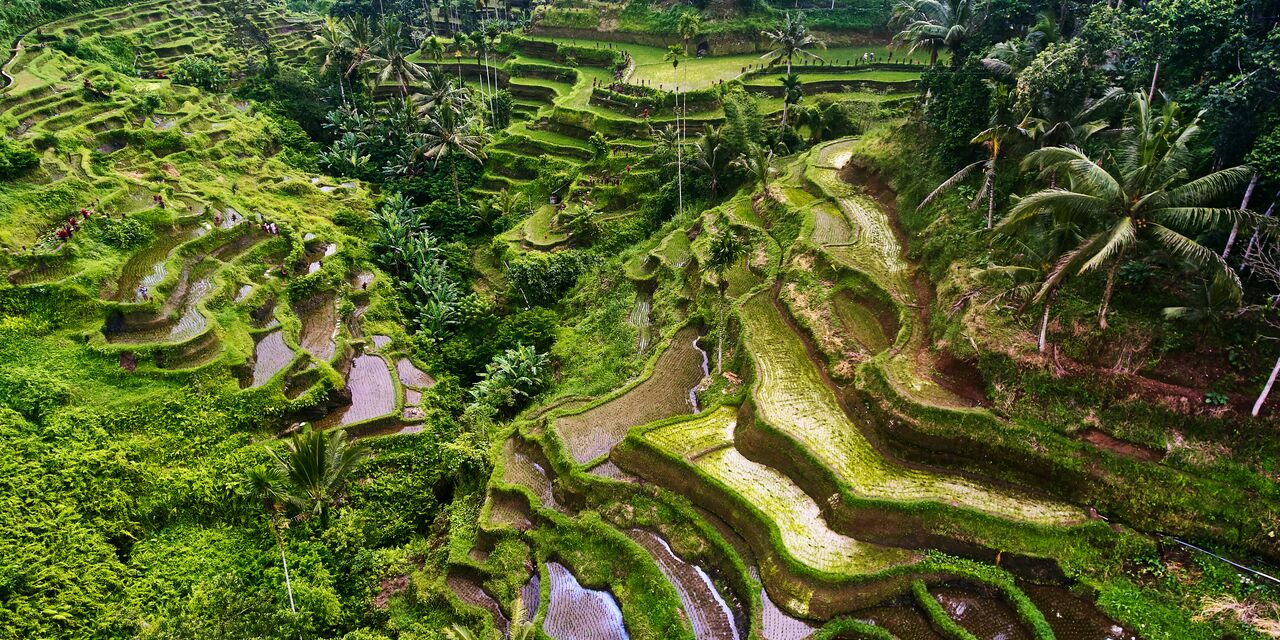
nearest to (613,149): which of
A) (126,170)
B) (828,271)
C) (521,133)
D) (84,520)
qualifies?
(521,133)

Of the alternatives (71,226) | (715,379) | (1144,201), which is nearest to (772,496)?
(715,379)

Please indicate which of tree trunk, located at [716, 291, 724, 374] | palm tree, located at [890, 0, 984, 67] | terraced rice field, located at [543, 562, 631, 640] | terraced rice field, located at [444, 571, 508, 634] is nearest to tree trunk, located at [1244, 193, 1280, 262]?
tree trunk, located at [716, 291, 724, 374]

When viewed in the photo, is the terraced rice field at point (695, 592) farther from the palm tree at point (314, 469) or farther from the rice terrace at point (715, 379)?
the palm tree at point (314, 469)

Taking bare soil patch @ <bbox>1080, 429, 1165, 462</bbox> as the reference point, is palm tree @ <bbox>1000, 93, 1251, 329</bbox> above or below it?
above

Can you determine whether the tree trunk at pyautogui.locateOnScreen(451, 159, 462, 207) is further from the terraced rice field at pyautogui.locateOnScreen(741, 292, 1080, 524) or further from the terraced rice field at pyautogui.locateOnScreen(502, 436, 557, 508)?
the terraced rice field at pyautogui.locateOnScreen(741, 292, 1080, 524)

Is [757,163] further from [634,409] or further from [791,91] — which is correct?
[634,409]

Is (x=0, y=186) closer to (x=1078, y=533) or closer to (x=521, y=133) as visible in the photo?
(x=521, y=133)
